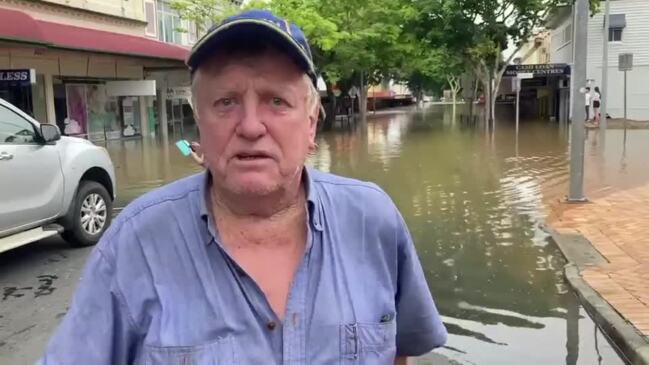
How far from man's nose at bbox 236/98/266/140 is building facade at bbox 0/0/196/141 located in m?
16.5

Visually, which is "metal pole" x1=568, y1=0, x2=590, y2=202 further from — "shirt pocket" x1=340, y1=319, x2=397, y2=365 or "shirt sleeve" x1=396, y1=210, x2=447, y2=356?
"shirt pocket" x1=340, y1=319, x2=397, y2=365

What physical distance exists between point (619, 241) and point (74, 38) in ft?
61.3

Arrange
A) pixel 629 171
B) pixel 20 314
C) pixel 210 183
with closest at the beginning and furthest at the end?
1. pixel 210 183
2. pixel 20 314
3. pixel 629 171

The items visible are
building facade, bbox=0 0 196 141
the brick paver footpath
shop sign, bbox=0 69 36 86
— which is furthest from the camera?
building facade, bbox=0 0 196 141

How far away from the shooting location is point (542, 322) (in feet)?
17.6

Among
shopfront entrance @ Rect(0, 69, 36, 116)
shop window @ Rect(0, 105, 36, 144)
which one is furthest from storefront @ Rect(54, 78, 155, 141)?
shop window @ Rect(0, 105, 36, 144)

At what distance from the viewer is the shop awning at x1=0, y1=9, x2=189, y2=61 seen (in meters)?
17.3

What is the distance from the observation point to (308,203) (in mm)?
1738

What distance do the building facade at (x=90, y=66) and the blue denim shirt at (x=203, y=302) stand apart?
54.0ft

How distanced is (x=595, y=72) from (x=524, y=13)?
17.6 feet

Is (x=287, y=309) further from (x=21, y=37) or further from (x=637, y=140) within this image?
(x=637, y=140)

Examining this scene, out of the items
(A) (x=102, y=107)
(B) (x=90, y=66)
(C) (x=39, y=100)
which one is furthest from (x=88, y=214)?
(A) (x=102, y=107)

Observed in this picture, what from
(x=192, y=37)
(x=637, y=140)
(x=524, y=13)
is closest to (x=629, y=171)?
(x=637, y=140)

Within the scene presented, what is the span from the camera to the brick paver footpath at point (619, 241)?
5.49 m
